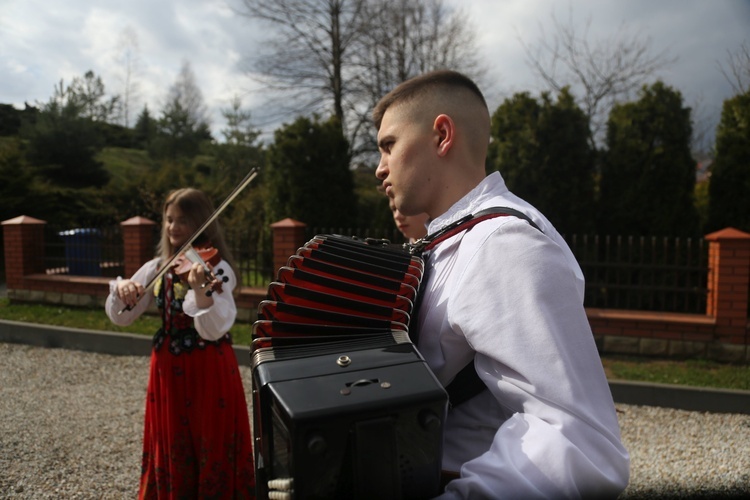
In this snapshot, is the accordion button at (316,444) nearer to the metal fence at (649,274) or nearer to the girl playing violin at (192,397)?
the girl playing violin at (192,397)

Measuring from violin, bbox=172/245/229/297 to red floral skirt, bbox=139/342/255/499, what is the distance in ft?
1.43

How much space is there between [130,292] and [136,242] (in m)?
7.07

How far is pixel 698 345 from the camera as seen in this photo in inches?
260

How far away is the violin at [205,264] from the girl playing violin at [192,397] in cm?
1

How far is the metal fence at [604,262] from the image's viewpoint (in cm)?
714

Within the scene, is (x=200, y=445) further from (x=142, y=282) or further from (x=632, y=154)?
(x=632, y=154)

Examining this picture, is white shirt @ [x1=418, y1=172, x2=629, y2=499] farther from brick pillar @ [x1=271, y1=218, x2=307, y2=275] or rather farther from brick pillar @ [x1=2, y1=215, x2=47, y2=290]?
brick pillar @ [x1=2, y1=215, x2=47, y2=290]

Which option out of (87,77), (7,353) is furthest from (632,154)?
(87,77)

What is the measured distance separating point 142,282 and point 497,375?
3020 mm

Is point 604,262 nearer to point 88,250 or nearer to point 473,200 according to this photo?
point 473,200

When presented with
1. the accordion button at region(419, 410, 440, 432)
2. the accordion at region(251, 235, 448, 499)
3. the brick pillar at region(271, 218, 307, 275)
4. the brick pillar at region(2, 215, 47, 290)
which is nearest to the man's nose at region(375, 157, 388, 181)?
the accordion at region(251, 235, 448, 499)

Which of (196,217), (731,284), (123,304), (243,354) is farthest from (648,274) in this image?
(123,304)

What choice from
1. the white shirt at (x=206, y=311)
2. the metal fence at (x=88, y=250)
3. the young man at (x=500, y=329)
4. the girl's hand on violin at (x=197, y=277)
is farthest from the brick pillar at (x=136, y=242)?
the young man at (x=500, y=329)

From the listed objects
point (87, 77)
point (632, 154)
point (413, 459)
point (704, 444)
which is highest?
point (87, 77)
